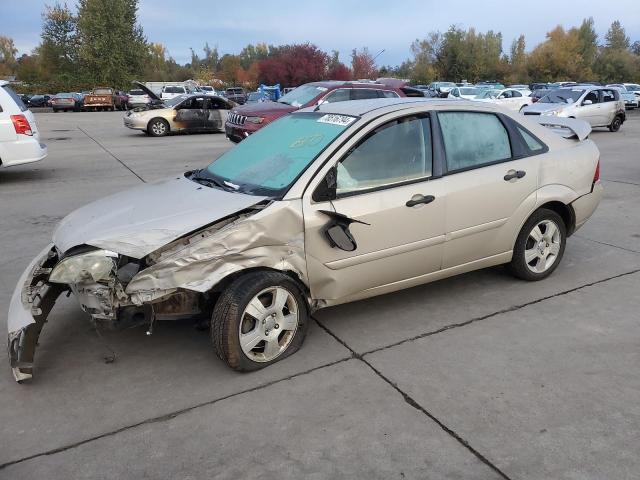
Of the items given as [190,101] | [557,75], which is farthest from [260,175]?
[557,75]

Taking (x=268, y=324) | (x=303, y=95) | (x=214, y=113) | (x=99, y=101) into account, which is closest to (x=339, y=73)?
(x=99, y=101)

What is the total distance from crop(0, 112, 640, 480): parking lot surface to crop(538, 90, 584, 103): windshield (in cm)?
1536

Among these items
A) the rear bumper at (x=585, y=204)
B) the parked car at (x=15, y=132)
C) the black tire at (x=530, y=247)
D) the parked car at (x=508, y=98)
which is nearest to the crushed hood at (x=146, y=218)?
the black tire at (x=530, y=247)

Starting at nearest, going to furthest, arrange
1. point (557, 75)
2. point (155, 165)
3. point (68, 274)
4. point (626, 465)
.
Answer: point (626, 465) < point (68, 274) < point (155, 165) < point (557, 75)

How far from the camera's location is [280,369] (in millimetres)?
3508

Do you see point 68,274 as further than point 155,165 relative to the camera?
No

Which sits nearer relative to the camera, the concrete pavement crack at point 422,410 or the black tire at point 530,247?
the concrete pavement crack at point 422,410

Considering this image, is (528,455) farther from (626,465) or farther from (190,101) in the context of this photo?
(190,101)

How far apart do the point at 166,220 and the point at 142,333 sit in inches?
43.7

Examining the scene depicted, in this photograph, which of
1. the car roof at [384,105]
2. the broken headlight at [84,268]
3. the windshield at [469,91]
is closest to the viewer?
the broken headlight at [84,268]

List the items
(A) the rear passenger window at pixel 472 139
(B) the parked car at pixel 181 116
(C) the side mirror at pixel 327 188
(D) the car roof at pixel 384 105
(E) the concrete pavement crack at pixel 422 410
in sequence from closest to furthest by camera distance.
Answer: (E) the concrete pavement crack at pixel 422 410
(C) the side mirror at pixel 327 188
(D) the car roof at pixel 384 105
(A) the rear passenger window at pixel 472 139
(B) the parked car at pixel 181 116

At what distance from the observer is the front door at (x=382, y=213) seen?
3.64 m

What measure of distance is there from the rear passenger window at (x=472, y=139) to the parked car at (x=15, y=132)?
25.7 ft

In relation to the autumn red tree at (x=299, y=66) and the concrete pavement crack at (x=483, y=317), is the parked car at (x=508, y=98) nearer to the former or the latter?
the concrete pavement crack at (x=483, y=317)
